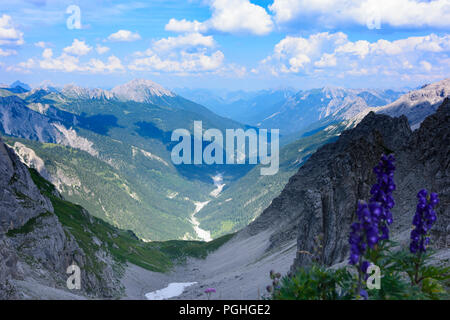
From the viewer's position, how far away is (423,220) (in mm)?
11336

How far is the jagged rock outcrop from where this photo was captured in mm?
55950

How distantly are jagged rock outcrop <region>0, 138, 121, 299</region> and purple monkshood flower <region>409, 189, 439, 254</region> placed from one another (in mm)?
48351

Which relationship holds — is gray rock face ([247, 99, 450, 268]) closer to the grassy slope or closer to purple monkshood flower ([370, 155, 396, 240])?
purple monkshood flower ([370, 155, 396, 240])

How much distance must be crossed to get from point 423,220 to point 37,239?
65740 mm

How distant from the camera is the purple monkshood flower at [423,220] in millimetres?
11042

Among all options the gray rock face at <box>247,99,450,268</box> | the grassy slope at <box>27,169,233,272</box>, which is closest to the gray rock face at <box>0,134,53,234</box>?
the grassy slope at <box>27,169,233,272</box>

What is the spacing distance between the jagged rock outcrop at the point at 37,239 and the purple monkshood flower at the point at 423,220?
48.4 m

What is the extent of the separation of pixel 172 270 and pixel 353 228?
13412cm
